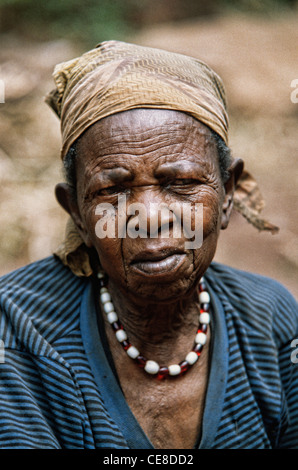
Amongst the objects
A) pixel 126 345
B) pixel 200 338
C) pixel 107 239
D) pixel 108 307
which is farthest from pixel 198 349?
pixel 107 239

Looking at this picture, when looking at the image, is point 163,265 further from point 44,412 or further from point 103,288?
point 44,412

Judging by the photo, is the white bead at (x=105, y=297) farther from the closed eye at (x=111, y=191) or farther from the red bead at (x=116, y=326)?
the closed eye at (x=111, y=191)

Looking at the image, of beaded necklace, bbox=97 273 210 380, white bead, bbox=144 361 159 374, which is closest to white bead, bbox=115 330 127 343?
beaded necklace, bbox=97 273 210 380

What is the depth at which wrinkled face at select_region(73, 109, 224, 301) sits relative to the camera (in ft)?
5.80

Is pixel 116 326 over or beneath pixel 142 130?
beneath

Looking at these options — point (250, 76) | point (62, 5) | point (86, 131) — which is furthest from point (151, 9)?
point (86, 131)

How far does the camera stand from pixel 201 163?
1.86m

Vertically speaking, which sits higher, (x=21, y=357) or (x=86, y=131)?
(x=86, y=131)

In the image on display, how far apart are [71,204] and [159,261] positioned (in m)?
0.51

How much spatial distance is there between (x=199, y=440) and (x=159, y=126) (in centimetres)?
110

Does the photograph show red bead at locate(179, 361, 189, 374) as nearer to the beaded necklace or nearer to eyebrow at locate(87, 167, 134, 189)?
the beaded necklace

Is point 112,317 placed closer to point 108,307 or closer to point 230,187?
point 108,307

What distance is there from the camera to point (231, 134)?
16.1ft

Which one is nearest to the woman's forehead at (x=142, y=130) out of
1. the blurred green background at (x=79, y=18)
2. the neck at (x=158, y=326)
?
the neck at (x=158, y=326)
